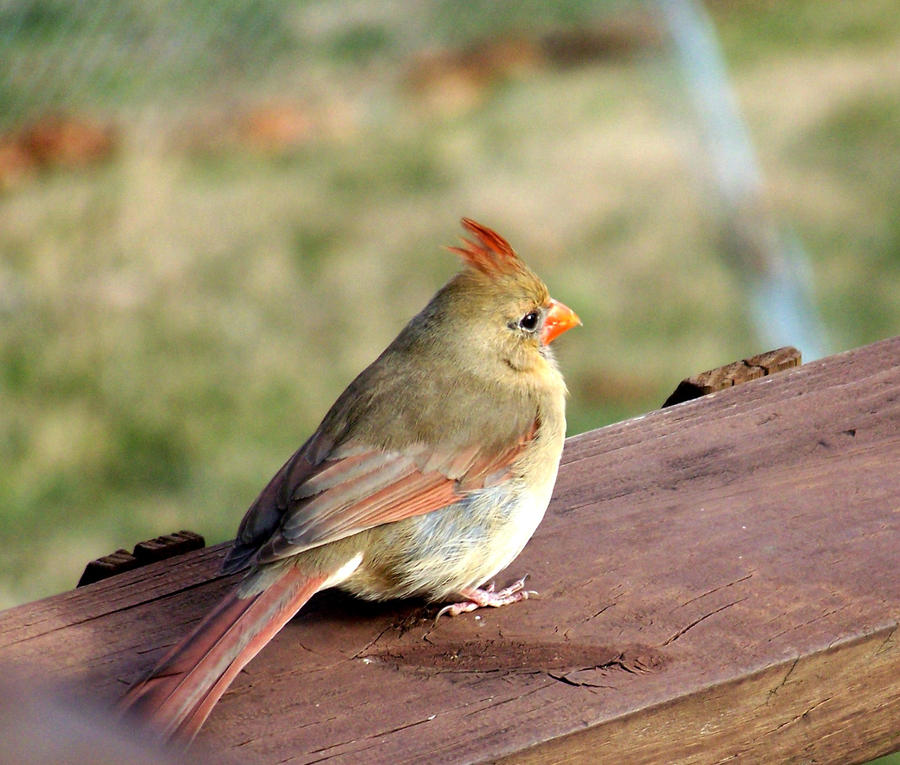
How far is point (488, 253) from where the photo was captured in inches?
98.9

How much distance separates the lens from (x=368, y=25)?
19.9ft

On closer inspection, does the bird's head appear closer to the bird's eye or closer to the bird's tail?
the bird's eye

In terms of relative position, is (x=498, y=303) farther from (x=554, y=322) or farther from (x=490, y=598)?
(x=490, y=598)

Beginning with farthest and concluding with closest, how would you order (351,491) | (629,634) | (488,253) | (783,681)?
(488,253) → (351,491) → (629,634) → (783,681)

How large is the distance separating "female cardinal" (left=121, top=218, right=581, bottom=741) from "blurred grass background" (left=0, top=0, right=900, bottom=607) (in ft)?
6.85

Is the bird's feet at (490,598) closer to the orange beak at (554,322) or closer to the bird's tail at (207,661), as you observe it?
the bird's tail at (207,661)

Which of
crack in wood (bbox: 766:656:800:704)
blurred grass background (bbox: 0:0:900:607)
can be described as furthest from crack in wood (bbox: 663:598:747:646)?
blurred grass background (bbox: 0:0:900:607)

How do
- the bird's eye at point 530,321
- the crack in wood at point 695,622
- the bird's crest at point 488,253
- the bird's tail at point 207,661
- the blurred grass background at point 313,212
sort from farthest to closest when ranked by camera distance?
the blurred grass background at point 313,212, the bird's eye at point 530,321, the bird's crest at point 488,253, the crack in wood at point 695,622, the bird's tail at point 207,661

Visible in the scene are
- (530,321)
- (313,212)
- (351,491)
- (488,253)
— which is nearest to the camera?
(351,491)

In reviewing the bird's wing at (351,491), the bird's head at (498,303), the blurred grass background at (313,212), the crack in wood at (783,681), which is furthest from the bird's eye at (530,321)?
the blurred grass background at (313,212)

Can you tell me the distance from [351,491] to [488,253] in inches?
24.1

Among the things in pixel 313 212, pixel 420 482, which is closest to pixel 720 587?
pixel 420 482

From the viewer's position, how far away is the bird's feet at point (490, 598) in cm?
196

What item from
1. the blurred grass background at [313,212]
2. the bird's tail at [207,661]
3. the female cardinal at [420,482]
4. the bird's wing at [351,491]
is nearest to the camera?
the bird's tail at [207,661]
